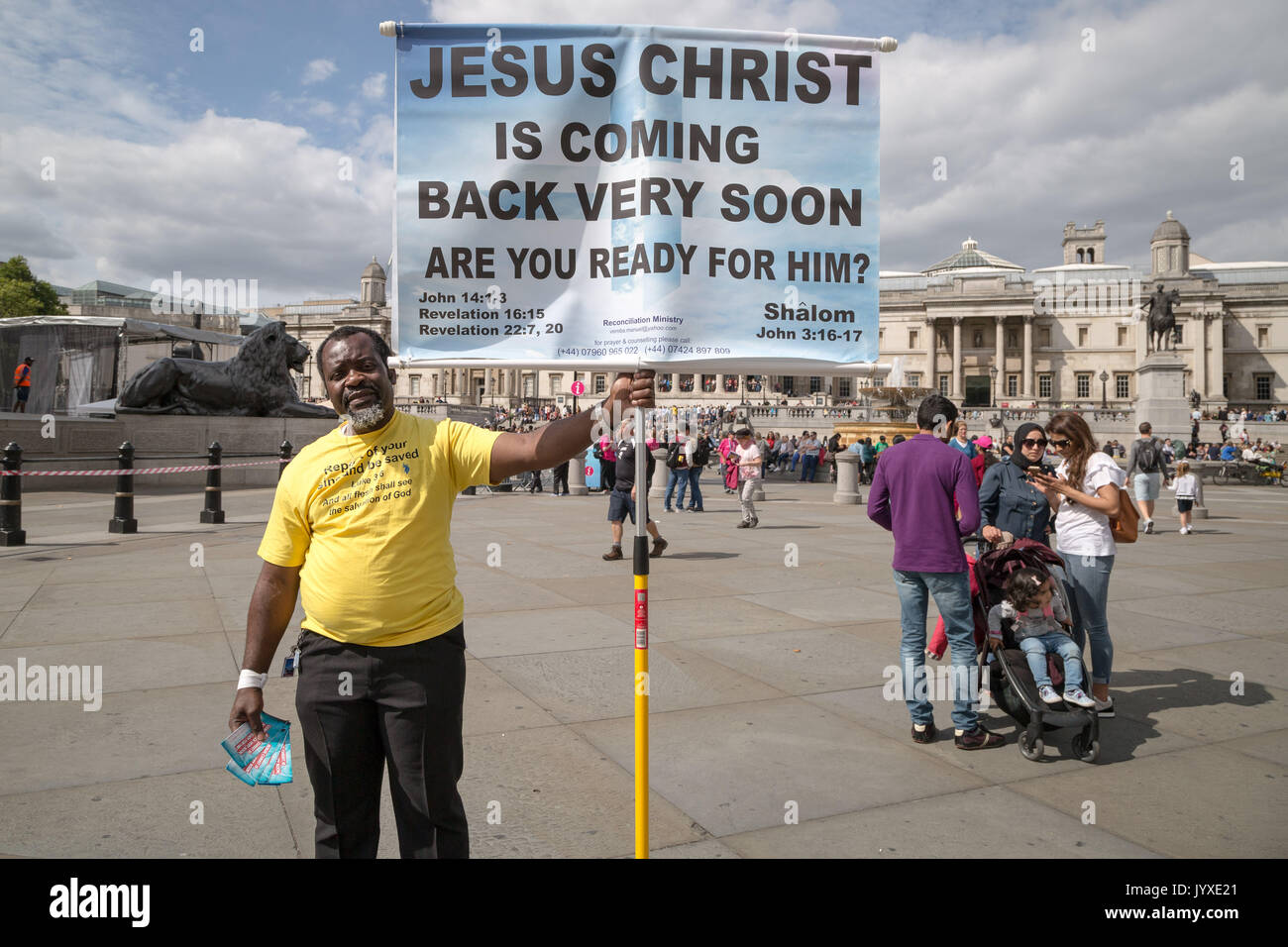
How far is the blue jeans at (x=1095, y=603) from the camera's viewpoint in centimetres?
542

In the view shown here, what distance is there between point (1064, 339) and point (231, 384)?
304 feet

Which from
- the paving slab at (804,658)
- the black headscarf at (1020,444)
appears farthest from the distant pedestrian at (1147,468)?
the black headscarf at (1020,444)

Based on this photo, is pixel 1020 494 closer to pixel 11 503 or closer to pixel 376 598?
pixel 376 598

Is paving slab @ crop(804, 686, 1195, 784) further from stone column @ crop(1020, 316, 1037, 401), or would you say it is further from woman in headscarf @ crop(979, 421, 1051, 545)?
stone column @ crop(1020, 316, 1037, 401)

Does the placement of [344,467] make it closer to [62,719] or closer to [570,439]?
[570,439]

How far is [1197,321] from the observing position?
9150cm

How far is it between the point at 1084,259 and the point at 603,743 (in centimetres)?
13097

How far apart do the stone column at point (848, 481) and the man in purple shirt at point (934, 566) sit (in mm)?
16559

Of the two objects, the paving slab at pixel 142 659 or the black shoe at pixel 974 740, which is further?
the paving slab at pixel 142 659

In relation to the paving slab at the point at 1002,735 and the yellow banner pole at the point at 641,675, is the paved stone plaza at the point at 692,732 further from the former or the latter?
the yellow banner pole at the point at 641,675

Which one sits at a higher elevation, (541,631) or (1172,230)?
(1172,230)

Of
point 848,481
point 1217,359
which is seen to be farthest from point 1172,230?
point 848,481

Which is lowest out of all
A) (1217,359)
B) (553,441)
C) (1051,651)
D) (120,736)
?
(120,736)

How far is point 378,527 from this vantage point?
2.66 meters
